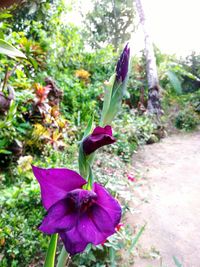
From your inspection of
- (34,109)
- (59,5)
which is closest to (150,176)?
(34,109)

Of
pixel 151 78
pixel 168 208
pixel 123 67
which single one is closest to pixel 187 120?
pixel 151 78

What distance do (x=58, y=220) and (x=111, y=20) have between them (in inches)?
536

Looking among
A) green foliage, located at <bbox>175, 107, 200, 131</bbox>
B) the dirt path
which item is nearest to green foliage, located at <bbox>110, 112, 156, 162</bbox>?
the dirt path

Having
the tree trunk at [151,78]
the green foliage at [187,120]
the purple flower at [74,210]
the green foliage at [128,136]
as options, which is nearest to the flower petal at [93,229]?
the purple flower at [74,210]

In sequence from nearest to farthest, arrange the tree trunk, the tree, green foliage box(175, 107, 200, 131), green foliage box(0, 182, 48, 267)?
green foliage box(0, 182, 48, 267), the tree trunk, green foliage box(175, 107, 200, 131), the tree

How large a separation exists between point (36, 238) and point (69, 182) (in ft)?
4.31

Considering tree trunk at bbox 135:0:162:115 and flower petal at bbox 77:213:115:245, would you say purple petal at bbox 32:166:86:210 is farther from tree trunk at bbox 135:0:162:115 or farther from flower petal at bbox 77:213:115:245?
tree trunk at bbox 135:0:162:115

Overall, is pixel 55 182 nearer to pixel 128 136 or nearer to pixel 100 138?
pixel 100 138

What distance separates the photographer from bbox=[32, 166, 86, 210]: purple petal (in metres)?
0.29

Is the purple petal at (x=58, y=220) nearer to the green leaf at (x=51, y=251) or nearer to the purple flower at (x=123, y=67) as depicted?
the green leaf at (x=51, y=251)

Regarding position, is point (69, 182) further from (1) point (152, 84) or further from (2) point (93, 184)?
(1) point (152, 84)

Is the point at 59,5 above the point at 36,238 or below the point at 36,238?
above

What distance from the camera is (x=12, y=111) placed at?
6.02 feet

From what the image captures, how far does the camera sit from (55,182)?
29 cm
